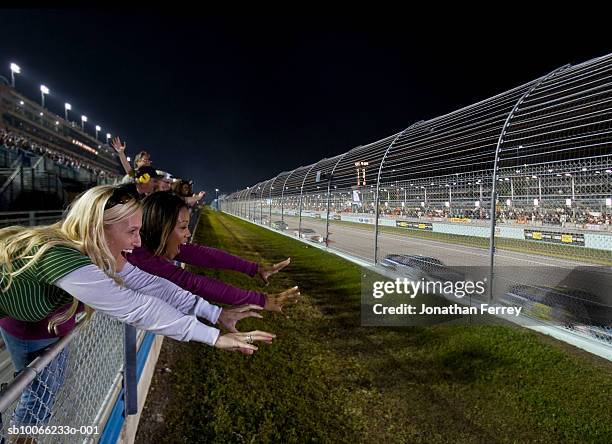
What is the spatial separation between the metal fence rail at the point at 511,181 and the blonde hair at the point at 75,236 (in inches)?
205

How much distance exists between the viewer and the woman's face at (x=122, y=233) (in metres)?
1.99

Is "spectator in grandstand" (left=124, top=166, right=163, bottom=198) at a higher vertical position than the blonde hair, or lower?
higher

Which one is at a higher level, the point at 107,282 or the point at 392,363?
the point at 107,282

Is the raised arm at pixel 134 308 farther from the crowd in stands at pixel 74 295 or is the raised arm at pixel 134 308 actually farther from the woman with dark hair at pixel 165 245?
the woman with dark hair at pixel 165 245

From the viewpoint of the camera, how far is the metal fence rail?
16.3 feet

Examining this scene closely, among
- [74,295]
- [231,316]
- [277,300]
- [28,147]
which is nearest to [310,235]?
[277,300]

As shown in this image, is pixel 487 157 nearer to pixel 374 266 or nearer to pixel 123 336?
pixel 374 266

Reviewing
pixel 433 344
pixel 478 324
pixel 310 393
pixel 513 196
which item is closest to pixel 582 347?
pixel 478 324

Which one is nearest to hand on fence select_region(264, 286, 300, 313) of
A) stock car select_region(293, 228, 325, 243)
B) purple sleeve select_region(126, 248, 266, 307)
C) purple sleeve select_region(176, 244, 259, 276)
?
purple sleeve select_region(126, 248, 266, 307)

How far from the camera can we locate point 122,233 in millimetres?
2018

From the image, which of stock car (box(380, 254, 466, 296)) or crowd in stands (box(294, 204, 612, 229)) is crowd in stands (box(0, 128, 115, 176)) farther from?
crowd in stands (box(294, 204, 612, 229))

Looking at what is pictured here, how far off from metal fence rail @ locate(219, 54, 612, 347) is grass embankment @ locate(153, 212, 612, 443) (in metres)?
1.06

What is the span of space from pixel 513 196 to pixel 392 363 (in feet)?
10.3

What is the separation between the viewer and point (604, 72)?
5.00 metres
